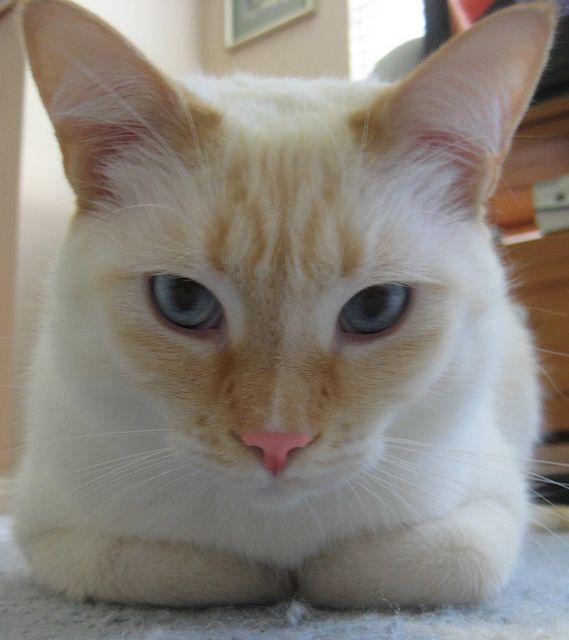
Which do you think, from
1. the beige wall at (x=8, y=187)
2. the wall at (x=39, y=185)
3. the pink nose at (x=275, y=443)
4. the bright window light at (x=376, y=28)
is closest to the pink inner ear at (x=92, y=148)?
the pink nose at (x=275, y=443)

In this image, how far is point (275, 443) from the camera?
2.62ft

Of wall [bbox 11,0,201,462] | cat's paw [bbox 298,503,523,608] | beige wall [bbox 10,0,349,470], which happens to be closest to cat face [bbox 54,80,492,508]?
cat's paw [bbox 298,503,523,608]

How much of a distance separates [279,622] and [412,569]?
0.65ft

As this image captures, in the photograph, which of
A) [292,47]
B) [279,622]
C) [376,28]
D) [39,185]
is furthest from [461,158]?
[292,47]

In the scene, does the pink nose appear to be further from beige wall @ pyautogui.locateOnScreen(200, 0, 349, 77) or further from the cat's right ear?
beige wall @ pyautogui.locateOnScreen(200, 0, 349, 77)

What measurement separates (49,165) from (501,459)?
85.8 inches

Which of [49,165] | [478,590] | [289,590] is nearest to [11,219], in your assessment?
[49,165]

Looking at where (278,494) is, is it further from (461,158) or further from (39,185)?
(39,185)

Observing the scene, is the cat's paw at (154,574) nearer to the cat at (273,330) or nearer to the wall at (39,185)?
the cat at (273,330)

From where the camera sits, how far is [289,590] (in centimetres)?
108

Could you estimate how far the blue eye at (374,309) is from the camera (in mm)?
894

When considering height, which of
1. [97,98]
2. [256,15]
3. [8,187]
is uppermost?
[256,15]

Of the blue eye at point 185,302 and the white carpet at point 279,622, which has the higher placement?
the blue eye at point 185,302

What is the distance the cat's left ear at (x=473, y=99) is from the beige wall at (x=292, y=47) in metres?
2.14
